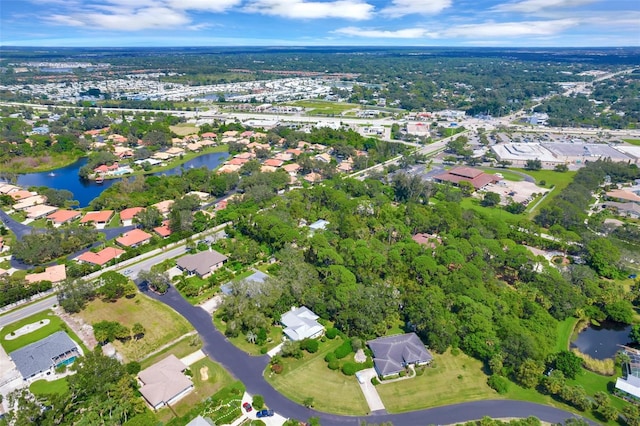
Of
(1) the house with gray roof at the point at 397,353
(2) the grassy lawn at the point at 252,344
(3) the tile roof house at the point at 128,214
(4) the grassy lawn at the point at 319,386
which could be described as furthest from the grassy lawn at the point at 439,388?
(3) the tile roof house at the point at 128,214

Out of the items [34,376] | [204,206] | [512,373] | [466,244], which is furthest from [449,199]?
[34,376]

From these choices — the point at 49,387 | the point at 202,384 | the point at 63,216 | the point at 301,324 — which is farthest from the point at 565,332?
the point at 63,216

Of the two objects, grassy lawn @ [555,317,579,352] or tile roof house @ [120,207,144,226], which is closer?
grassy lawn @ [555,317,579,352]

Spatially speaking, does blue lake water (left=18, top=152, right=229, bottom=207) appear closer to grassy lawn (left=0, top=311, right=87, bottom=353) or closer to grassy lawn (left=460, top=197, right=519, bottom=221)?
grassy lawn (left=0, top=311, right=87, bottom=353)

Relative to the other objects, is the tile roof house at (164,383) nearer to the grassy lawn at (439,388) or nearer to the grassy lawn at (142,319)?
the grassy lawn at (142,319)

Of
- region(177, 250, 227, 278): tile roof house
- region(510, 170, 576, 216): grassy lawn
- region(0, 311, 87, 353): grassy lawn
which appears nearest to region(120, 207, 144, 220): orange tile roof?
region(177, 250, 227, 278): tile roof house

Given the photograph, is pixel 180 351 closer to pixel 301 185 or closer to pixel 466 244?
pixel 466 244
